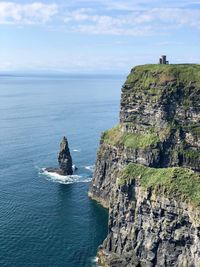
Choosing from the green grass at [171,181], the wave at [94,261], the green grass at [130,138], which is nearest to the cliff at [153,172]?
the green grass at [171,181]

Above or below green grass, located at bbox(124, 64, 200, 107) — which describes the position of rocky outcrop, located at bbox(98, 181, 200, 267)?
below

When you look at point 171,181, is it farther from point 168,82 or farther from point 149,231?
point 168,82

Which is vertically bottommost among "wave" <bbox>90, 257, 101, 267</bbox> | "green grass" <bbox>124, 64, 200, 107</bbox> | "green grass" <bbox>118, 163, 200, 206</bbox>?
"wave" <bbox>90, 257, 101, 267</bbox>

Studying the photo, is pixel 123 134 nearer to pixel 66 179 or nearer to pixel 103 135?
pixel 103 135

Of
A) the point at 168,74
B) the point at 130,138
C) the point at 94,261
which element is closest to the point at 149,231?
the point at 94,261

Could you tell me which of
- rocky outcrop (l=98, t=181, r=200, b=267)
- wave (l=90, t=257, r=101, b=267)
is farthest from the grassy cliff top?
wave (l=90, t=257, r=101, b=267)

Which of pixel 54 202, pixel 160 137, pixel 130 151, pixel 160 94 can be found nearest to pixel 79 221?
pixel 54 202

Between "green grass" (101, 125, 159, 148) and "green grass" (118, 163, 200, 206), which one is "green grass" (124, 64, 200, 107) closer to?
"green grass" (101, 125, 159, 148)
